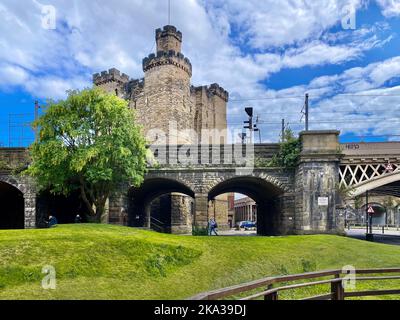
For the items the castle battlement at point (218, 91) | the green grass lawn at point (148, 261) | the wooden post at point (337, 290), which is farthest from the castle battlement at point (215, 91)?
the wooden post at point (337, 290)

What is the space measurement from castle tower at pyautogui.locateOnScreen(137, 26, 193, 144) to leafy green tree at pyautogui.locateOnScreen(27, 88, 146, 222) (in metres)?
22.3

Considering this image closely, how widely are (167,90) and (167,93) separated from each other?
1.23 feet

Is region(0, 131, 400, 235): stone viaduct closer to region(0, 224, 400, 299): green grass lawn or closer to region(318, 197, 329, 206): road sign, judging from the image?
region(318, 197, 329, 206): road sign

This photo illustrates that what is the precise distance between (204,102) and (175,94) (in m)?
8.15

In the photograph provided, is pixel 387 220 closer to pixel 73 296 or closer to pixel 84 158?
pixel 84 158

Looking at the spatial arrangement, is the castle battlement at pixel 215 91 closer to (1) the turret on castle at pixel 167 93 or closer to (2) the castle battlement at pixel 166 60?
(1) the turret on castle at pixel 167 93

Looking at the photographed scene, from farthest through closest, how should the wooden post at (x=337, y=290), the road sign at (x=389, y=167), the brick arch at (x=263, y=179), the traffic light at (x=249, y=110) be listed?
1. the traffic light at (x=249, y=110)
2. the brick arch at (x=263, y=179)
3. the road sign at (x=389, y=167)
4. the wooden post at (x=337, y=290)

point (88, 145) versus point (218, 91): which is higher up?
point (218, 91)

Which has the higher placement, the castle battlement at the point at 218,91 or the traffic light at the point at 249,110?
the castle battlement at the point at 218,91

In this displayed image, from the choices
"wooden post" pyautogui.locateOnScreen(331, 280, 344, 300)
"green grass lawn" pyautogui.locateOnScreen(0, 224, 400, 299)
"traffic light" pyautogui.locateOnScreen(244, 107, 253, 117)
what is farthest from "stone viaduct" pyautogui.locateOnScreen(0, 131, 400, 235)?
"wooden post" pyautogui.locateOnScreen(331, 280, 344, 300)

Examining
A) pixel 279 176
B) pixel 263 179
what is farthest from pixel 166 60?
pixel 279 176

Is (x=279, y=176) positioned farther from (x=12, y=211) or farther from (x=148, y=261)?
(x=12, y=211)

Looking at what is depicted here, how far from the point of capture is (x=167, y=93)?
4644cm

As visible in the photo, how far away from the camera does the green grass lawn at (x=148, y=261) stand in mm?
10977
